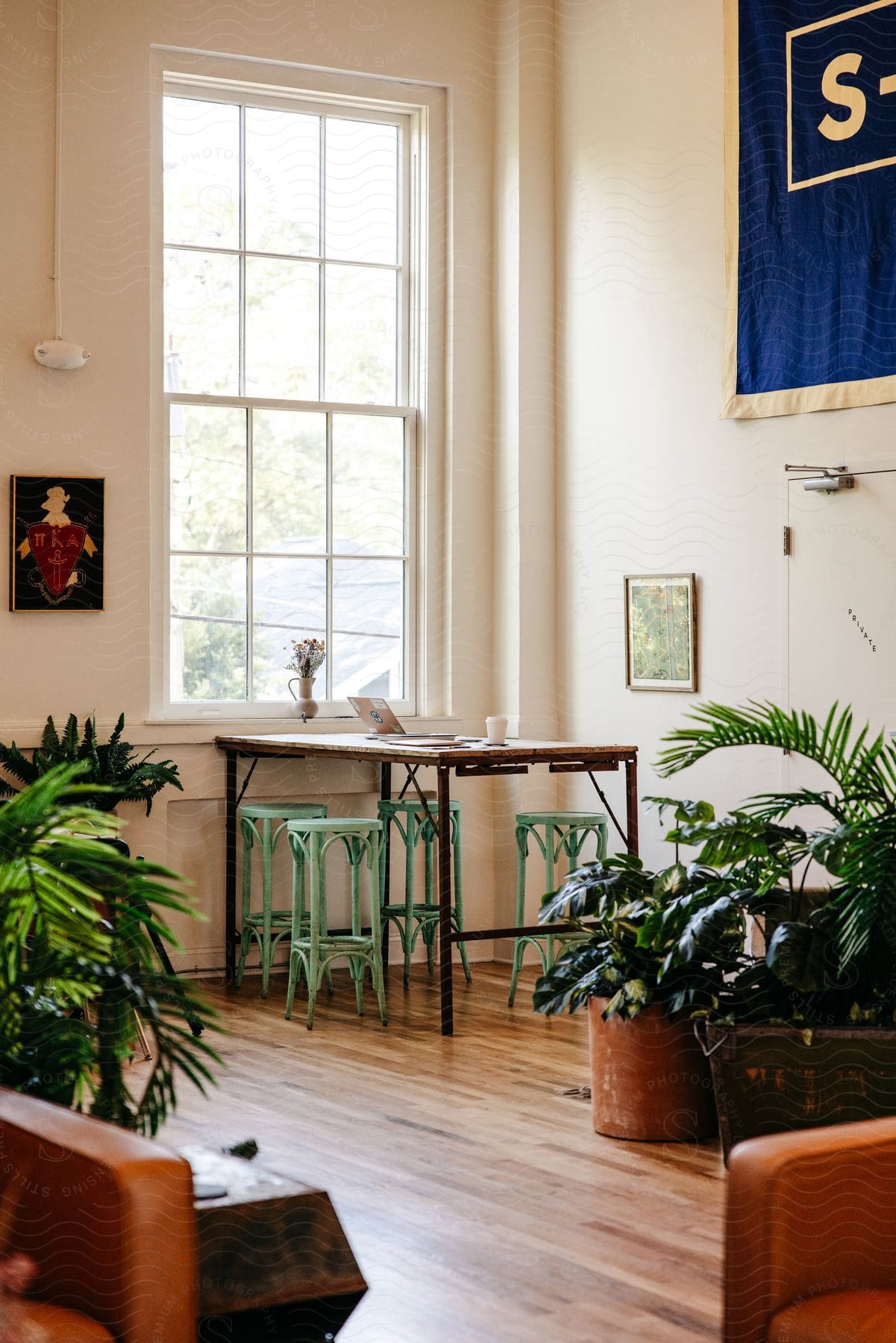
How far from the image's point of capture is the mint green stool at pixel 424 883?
Result: 622 centimetres

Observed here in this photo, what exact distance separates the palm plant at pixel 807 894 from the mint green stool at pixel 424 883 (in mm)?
2511

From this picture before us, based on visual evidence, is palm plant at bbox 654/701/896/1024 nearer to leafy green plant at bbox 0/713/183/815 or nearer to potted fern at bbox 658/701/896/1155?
potted fern at bbox 658/701/896/1155

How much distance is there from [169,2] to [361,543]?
7.76ft

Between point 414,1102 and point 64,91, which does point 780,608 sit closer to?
point 414,1102

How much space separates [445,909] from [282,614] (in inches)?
76.2

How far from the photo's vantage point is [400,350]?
6.96 metres

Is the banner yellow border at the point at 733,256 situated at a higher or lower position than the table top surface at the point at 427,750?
higher

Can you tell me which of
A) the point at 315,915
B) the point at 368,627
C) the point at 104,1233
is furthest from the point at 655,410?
the point at 104,1233

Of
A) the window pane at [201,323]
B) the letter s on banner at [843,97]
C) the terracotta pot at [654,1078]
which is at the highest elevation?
the letter s on banner at [843,97]

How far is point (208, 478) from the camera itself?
6.59 m

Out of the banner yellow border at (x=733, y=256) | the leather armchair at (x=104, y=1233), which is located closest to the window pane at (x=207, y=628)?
the banner yellow border at (x=733, y=256)

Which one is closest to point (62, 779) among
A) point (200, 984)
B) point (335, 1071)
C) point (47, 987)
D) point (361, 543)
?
point (47, 987)

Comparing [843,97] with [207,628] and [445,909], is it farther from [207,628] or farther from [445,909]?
[207,628]

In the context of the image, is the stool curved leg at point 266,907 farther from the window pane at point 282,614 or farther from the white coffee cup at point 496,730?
the white coffee cup at point 496,730
